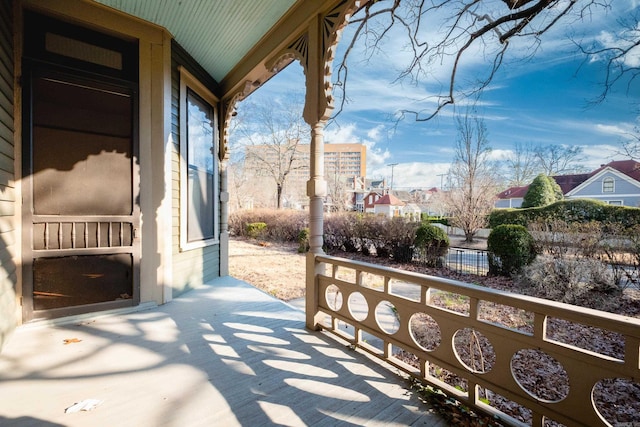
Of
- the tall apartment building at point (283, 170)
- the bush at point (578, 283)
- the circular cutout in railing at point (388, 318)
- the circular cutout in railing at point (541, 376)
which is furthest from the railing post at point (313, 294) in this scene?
the tall apartment building at point (283, 170)

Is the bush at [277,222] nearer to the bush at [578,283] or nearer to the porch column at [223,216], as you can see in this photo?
the porch column at [223,216]

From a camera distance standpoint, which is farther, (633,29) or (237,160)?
(237,160)

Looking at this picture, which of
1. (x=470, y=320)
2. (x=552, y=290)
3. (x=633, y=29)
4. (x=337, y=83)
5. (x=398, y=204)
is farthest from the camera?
(x=398, y=204)

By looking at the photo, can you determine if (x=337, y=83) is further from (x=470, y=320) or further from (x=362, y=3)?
(x=470, y=320)

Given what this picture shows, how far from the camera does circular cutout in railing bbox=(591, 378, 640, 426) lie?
2.05 m

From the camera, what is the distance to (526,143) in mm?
14234

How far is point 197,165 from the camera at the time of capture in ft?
13.8

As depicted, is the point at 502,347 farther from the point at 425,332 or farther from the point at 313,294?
the point at 425,332

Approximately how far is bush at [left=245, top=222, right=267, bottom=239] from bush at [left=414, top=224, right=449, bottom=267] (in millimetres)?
7017

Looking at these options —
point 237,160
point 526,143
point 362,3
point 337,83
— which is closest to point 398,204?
point 526,143

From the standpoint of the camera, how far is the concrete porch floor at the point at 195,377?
1.54 meters

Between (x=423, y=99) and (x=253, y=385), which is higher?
(x=423, y=99)

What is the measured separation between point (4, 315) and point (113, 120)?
2094mm

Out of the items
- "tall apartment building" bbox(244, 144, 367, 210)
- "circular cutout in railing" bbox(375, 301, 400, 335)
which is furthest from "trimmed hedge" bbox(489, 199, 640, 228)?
"tall apartment building" bbox(244, 144, 367, 210)
